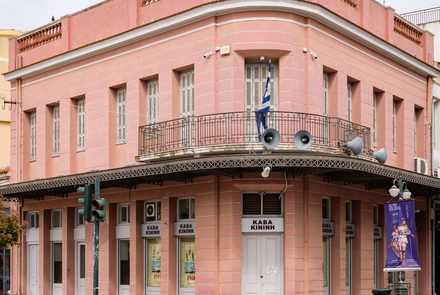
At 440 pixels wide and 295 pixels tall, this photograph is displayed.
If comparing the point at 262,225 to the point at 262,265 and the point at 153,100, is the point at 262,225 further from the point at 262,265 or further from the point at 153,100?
the point at 153,100

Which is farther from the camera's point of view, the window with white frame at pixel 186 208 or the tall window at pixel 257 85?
the window with white frame at pixel 186 208

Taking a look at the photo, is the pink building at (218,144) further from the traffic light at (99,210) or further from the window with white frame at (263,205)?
the traffic light at (99,210)

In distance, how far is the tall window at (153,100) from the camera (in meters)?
23.3

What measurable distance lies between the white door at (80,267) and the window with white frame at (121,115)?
4.21 metres

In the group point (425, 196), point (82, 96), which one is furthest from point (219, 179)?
point (425, 196)

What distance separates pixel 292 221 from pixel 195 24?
6.33 m

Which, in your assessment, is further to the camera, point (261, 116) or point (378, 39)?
point (378, 39)

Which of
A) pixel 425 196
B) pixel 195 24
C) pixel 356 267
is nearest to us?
pixel 195 24

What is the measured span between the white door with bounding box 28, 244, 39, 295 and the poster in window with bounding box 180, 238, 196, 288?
7.65m

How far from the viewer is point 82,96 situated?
25.8 meters

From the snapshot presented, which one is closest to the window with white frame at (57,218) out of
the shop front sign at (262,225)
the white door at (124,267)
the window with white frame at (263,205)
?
the white door at (124,267)

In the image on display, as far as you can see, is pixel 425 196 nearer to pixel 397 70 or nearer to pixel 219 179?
pixel 397 70

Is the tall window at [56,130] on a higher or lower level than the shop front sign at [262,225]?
higher

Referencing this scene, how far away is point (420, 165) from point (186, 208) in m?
9.02
